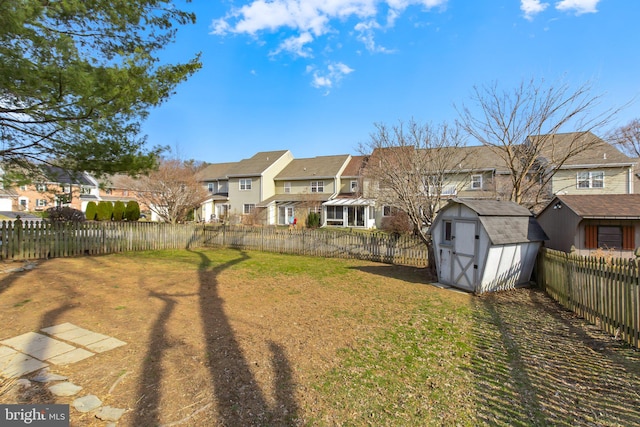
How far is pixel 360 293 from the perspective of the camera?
28.1 ft

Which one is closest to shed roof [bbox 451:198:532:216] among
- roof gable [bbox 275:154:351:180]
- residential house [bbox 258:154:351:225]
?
residential house [bbox 258:154:351:225]

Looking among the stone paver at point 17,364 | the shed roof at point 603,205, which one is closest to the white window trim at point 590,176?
the shed roof at point 603,205

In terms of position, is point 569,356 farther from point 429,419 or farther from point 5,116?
point 5,116

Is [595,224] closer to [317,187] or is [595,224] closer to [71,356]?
[71,356]

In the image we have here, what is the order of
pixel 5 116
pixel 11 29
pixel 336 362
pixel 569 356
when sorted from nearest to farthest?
pixel 336 362 → pixel 569 356 → pixel 11 29 → pixel 5 116

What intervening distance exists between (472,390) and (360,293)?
4.94 m

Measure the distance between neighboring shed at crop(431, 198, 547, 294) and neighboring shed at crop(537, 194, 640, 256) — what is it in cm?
285

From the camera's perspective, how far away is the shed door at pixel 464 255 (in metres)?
Result: 9.20

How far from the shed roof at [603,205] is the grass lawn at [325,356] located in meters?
5.29

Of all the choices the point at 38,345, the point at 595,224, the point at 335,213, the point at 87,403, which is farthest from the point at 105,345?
the point at 335,213

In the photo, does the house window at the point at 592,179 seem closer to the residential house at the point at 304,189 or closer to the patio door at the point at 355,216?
the patio door at the point at 355,216

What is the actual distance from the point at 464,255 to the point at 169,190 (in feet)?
67.7

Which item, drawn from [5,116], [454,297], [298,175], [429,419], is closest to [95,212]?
[298,175]

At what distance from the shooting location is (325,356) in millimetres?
4461
